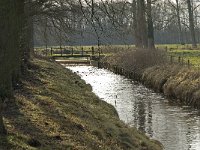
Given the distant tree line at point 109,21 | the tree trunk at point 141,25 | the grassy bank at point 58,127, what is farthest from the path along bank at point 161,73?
the grassy bank at point 58,127

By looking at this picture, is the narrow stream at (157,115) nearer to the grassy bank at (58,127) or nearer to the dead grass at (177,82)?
the dead grass at (177,82)

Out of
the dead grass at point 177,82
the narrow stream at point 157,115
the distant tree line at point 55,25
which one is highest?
the distant tree line at point 55,25

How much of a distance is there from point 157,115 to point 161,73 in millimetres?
9140

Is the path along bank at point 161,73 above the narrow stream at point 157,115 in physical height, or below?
above

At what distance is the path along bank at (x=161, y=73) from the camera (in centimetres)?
2116

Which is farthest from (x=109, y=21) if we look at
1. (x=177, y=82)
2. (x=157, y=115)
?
(x=177, y=82)

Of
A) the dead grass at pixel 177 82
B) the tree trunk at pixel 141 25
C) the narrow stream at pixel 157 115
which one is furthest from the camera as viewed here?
the tree trunk at pixel 141 25

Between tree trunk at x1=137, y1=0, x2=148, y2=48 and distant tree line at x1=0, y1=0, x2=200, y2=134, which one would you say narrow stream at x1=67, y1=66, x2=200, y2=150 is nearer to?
distant tree line at x1=0, y1=0, x2=200, y2=134

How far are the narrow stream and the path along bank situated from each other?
0.63 m

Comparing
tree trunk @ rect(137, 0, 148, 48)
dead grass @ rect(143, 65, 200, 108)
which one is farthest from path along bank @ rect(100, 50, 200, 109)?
tree trunk @ rect(137, 0, 148, 48)

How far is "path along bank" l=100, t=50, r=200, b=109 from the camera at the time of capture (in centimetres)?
2116

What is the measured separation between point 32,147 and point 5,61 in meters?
2.50

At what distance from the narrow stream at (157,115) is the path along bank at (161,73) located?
2.07ft

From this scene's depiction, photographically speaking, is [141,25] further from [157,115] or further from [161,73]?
[157,115]
